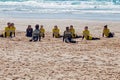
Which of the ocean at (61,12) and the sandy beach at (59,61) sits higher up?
the ocean at (61,12)

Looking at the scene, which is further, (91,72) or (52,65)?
(52,65)

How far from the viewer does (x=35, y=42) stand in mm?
18641

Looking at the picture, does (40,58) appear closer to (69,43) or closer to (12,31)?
(69,43)

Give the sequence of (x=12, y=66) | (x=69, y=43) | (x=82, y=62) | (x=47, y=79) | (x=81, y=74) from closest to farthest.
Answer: (x=47, y=79) < (x=81, y=74) < (x=12, y=66) < (x=82, y=62) < (x=69, y=43)

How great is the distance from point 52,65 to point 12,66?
3.93ft

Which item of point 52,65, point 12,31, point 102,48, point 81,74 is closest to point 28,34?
point 12,31

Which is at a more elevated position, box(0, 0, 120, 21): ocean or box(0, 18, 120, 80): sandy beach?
box(0, 0, 120, 21): ocean

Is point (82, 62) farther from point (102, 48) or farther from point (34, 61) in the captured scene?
point (102, 48)

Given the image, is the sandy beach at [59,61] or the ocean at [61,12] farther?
the ocean at [61,12]

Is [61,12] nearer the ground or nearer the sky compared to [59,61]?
nearer the sky

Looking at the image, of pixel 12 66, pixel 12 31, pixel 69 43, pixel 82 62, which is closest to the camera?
pixel 12 66

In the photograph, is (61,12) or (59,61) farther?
(61,12)

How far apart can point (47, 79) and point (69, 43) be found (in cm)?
836

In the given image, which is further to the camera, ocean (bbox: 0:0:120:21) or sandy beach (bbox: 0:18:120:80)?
ocean (bbox: 0:0:120:21)
